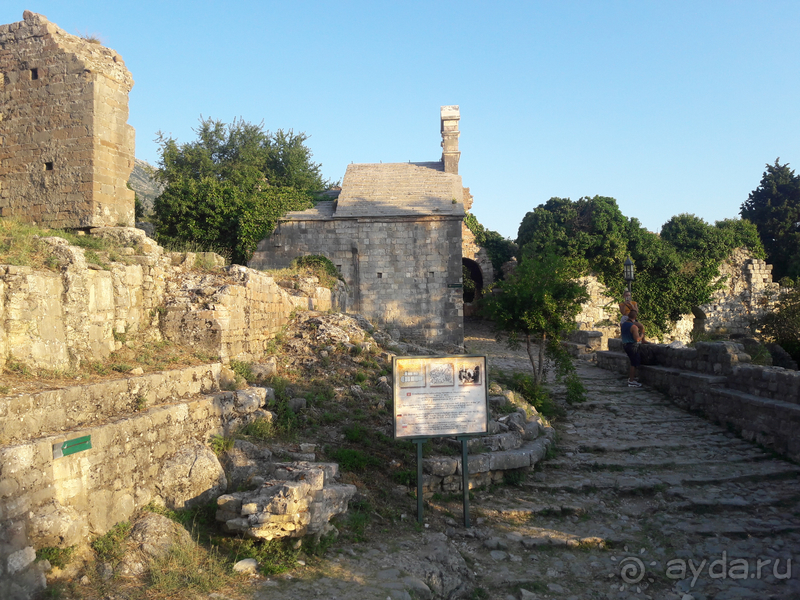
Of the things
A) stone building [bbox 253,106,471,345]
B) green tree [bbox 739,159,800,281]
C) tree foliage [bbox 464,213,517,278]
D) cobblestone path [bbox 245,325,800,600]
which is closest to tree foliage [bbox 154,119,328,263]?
stone building [bbox 253,106,471,345]

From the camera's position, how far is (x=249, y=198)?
17.6 m

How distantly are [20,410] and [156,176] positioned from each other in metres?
20.5

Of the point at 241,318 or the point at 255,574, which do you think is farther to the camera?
the point at 241,318

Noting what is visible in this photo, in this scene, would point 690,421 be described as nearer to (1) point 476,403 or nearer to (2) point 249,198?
(1) point 476,403

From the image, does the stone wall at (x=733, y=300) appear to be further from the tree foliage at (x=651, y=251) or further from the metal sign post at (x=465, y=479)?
the metal sign post at (x=465, y=479)

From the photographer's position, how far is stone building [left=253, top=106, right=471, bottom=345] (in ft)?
58.9

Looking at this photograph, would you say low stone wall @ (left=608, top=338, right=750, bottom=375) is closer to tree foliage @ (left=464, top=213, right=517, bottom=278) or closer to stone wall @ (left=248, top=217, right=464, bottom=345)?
stone wall @ (left=248, top=217, right=464, bottom=345)

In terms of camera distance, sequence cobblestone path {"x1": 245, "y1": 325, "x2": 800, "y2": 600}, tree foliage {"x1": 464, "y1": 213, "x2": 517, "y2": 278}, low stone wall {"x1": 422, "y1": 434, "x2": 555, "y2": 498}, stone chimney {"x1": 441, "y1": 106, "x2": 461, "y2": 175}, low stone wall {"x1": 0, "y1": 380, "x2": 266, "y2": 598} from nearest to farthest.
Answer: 1. low stone wall {"x1": 0, "y1": 380, "x2": 266, "y2": 598}
2. cobblestone path {"x1": 245, "y1": 325, "x2": 800, "y2": 600}
3. low stone wall {"x1": 422, "y1": 434, "x2": 555, "y2": 498}
4. stone chimney {"x1": 441, "y1": 106, "x2": 461, "y2": 175}
5. tree foliage {"x1": 464, "y1": 213, "x2": 517, "y2": 278}

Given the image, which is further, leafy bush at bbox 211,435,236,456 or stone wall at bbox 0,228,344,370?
leafy bush at bbox 211,435,236,456

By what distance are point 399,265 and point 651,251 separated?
1281 centimetres

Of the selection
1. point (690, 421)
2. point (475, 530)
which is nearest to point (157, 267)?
point (475, 530)

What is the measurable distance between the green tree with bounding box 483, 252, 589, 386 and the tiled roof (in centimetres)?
768

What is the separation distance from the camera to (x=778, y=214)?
33.0 meters

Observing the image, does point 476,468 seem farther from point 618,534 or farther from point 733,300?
point 733,300
